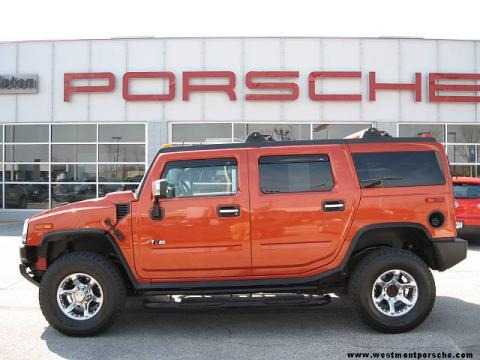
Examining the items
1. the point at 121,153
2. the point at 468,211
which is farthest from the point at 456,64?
the point at 121,153

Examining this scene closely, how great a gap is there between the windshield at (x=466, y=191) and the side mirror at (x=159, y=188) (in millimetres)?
8079

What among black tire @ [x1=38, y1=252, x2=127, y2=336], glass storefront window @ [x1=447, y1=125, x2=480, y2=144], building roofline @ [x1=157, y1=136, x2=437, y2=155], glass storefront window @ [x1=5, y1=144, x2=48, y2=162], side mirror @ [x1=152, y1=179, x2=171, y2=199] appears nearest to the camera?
side mirror @ [x1=152, y1=179, x2=171, y2=199]

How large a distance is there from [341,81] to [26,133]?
11.1 meters

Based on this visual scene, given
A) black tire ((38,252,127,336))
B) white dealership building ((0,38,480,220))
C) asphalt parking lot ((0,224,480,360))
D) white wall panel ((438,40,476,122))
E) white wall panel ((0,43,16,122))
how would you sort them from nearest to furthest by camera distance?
1. asphalt parking lot ((0,224,480,360))
2. black tire ((38,252,127,336))
3. white dealership building ((0,38,480,220))
4. white wall panel ((438,40,476,122))
5. white wall panel ((0,43,16,122))

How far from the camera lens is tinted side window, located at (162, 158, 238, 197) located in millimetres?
5152

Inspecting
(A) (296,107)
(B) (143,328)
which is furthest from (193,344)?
(A) (296,107)

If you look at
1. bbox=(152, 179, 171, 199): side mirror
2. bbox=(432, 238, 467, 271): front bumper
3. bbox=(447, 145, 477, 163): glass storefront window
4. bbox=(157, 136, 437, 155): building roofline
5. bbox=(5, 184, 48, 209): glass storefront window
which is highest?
bbox=(447, 145, 477, 163): glass storefront window

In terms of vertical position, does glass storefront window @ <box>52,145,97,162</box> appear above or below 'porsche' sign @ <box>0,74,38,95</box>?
below

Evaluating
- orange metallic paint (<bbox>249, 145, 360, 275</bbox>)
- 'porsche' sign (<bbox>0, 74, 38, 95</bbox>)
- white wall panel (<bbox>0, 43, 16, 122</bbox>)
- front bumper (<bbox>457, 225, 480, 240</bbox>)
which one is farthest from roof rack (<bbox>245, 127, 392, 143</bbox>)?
white wall panel (<bbox>0, 43, 16, 122</bbox>)

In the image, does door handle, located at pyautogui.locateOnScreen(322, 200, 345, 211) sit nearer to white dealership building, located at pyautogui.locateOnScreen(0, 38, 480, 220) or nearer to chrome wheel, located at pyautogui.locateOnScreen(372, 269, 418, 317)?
chrome wheel, located at pyautogui.locateOnScreen(372, 269, 418, 317)

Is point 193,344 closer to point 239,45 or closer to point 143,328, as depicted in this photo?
point 143,328

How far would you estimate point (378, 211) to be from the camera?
508cm

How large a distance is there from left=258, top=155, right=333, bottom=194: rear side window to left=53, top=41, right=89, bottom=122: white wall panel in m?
13.4

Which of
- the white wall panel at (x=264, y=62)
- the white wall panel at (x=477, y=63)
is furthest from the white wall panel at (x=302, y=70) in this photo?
the white wall panel at (x=477, y=63)
